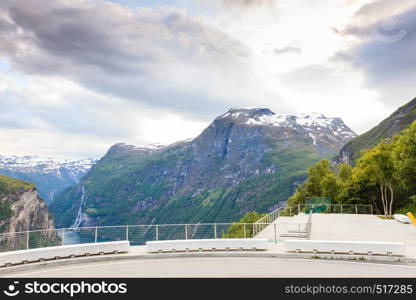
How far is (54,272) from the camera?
52.5 ft

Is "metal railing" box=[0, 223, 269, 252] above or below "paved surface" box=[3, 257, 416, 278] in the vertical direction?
above

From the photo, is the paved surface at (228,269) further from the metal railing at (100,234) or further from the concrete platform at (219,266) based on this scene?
the metal railing at (100,234)

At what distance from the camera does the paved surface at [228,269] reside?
1469 cm

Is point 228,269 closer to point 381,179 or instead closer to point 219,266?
point 219,266

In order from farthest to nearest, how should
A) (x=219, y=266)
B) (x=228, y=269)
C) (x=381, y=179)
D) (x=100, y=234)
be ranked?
1. (x=381, y=179)
2. (x=100, y=234)
3. (x=219, y=266)
4. (x=228, y=269)

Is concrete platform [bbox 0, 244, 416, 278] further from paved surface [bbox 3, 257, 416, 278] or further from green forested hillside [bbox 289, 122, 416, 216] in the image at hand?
green forested hillside [bbox 289, 122, 416, 216]

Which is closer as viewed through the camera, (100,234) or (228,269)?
(228,269)

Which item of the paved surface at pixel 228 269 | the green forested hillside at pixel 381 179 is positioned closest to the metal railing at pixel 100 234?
the paved surface at pixel 228 269

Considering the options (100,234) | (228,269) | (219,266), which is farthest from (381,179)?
(228,269)

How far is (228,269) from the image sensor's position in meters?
15.8

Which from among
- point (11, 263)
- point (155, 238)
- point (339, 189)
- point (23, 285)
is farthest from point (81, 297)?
point (339, 189)

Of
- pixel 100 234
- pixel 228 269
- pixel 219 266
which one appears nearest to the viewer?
pixel 228 269

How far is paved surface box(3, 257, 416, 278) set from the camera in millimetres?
14688

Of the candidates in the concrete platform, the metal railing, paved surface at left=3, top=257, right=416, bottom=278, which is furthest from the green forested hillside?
paved surface at left=3, top=257, right=416, bottom=278
